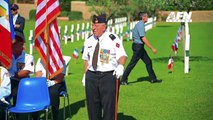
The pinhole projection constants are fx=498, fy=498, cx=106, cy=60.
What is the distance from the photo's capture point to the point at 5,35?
8.80 meters

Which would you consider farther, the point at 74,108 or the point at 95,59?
the point at 74,108

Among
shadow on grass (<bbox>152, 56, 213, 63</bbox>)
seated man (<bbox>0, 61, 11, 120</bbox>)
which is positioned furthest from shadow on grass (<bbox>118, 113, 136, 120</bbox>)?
shadow on grass (<bbox>152, 56, 213, 63</bbox>)

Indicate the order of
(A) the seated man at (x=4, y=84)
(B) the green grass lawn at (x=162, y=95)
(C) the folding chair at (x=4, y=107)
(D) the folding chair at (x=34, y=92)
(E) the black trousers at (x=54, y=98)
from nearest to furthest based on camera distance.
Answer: (A) the seated man at (x=4, y=84)
(C) the folding chair at (x=4, y=107)
(D) the folding chair at (x=34, y=92)
(E) the black trousers at (x=54, y=98)
(B) the green grass lawn at (x=162, y=95)

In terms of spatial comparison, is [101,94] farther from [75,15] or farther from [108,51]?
[75,15]

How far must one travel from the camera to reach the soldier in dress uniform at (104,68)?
26.8 feet

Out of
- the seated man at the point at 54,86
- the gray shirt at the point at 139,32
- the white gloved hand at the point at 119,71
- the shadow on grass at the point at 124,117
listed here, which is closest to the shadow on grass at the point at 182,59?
the gray shirt at the point at 139,32

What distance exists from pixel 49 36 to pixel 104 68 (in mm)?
1697

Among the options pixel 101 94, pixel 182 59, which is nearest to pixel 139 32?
pixel 101 94

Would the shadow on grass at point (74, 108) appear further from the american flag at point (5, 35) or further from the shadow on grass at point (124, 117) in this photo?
the american flag at point (5, 35)

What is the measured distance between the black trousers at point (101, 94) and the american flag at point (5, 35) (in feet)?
4.79

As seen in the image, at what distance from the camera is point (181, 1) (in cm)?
2128

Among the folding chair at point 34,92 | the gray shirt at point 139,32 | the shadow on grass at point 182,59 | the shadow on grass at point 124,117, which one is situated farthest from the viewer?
the shadow on grass at point 182,59

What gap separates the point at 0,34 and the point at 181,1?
536 inches

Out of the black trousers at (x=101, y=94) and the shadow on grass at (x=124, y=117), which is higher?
the black trousers at (x=101, y=94)
